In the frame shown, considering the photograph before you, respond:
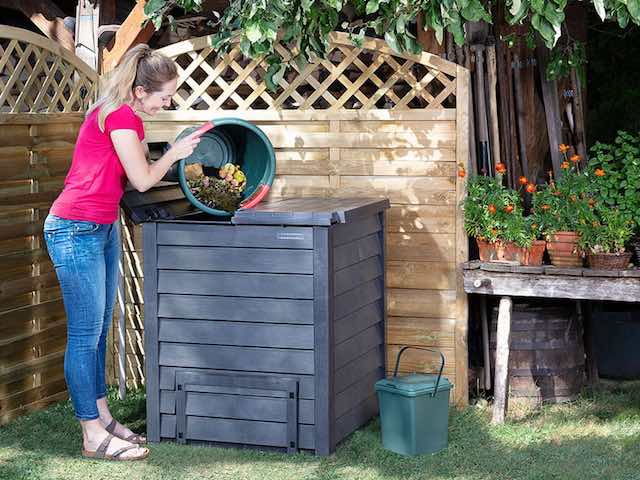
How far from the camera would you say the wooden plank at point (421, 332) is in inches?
222

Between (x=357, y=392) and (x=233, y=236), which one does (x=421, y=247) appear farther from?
(x=233, y=236)

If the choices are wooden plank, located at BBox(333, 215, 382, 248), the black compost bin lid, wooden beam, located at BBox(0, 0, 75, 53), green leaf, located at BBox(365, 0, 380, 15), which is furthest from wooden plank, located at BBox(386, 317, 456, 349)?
wooden beam, located at BBox(0, 0, 75, 53)

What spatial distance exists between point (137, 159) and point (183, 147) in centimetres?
20

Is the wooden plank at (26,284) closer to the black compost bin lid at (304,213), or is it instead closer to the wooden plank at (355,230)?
the black compost bin lid at (304,213)

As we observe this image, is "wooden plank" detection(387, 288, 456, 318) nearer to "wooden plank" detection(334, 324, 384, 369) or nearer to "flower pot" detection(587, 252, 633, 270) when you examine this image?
"wooden plank" detection(334, 324, 384, 369)

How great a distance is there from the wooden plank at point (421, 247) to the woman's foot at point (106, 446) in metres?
1.64

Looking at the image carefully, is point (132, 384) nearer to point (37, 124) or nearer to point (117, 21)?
point (37, 124)

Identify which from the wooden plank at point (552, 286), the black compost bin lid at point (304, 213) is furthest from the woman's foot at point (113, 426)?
the wooden plank at point (552, 286)

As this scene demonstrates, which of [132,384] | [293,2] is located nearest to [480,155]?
[293,2]

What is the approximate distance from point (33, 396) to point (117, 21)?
94.6 inches

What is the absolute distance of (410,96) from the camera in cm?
556

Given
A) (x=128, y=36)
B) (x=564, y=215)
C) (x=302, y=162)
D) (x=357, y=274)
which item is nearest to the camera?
(x=357, y=274)

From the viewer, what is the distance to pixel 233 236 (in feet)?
15.9

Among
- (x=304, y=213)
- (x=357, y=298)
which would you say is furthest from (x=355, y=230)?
(x=304, y=213)
